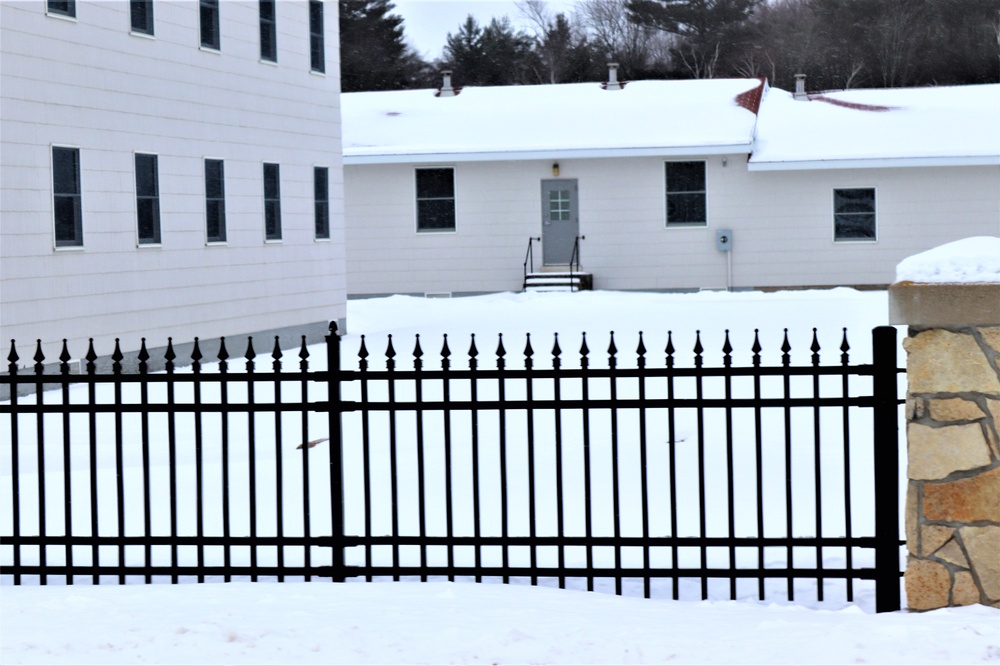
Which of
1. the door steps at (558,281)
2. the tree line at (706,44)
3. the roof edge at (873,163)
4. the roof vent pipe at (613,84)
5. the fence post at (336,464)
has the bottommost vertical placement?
the fence post at (336,464)

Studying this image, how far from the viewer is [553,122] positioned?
28438mm

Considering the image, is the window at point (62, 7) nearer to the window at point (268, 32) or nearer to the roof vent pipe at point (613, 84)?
the window at point (268, 32)

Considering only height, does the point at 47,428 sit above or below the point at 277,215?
below

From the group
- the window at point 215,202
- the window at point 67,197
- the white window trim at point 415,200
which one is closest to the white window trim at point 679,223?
the white window trim at point 415,200

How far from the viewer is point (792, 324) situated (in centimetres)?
1980

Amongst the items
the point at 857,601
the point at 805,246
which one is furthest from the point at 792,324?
the point at 857,601

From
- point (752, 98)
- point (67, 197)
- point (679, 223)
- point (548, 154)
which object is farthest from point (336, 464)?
point (752, 98)

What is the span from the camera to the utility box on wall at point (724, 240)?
87.4 feet

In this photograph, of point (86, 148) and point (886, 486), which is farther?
point (86, 148)

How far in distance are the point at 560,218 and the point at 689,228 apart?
8.65 feet

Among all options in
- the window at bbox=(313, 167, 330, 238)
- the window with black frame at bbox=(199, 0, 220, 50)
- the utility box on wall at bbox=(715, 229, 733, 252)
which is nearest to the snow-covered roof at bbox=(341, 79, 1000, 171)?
the utility box on wall at bbox=(715, 229, 733, 252)

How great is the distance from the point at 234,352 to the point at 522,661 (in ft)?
43.9

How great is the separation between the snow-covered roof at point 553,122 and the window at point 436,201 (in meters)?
0.61

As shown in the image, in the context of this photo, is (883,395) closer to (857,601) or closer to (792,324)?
(857,601)
